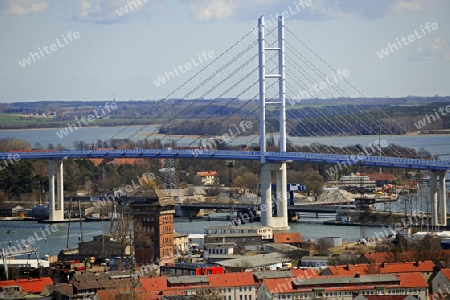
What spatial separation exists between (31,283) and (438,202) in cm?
1347

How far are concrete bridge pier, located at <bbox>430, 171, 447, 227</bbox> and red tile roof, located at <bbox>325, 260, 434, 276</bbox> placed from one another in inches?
382

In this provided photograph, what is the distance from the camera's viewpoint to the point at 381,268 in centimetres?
1886

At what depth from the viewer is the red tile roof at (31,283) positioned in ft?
58.9

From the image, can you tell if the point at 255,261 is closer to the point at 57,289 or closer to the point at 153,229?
the point at 153,229

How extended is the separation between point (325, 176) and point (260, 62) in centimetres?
1330

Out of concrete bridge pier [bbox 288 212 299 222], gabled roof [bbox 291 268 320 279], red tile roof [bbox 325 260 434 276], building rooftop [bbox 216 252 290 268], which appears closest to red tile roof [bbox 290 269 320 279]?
gabled roof [bbox 291 268 320 279]

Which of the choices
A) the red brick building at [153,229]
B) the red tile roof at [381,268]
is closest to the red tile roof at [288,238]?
the red brick building at [153,229]

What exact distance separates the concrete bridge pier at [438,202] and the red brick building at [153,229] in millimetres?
7260

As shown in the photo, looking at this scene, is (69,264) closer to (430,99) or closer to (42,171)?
(42,171)

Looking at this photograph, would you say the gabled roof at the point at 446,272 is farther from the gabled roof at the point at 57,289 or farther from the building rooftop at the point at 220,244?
the building rooftop at the point at 220,244

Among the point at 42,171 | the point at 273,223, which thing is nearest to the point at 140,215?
the point at 273,223

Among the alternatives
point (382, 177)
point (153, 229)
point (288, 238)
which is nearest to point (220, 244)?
point (153, 229)

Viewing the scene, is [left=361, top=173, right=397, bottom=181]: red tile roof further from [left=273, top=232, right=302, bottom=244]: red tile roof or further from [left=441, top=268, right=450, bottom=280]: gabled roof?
[left=441, top=268, right=450, bottom=280]: gabled roof

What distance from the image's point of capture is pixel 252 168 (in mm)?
45531
